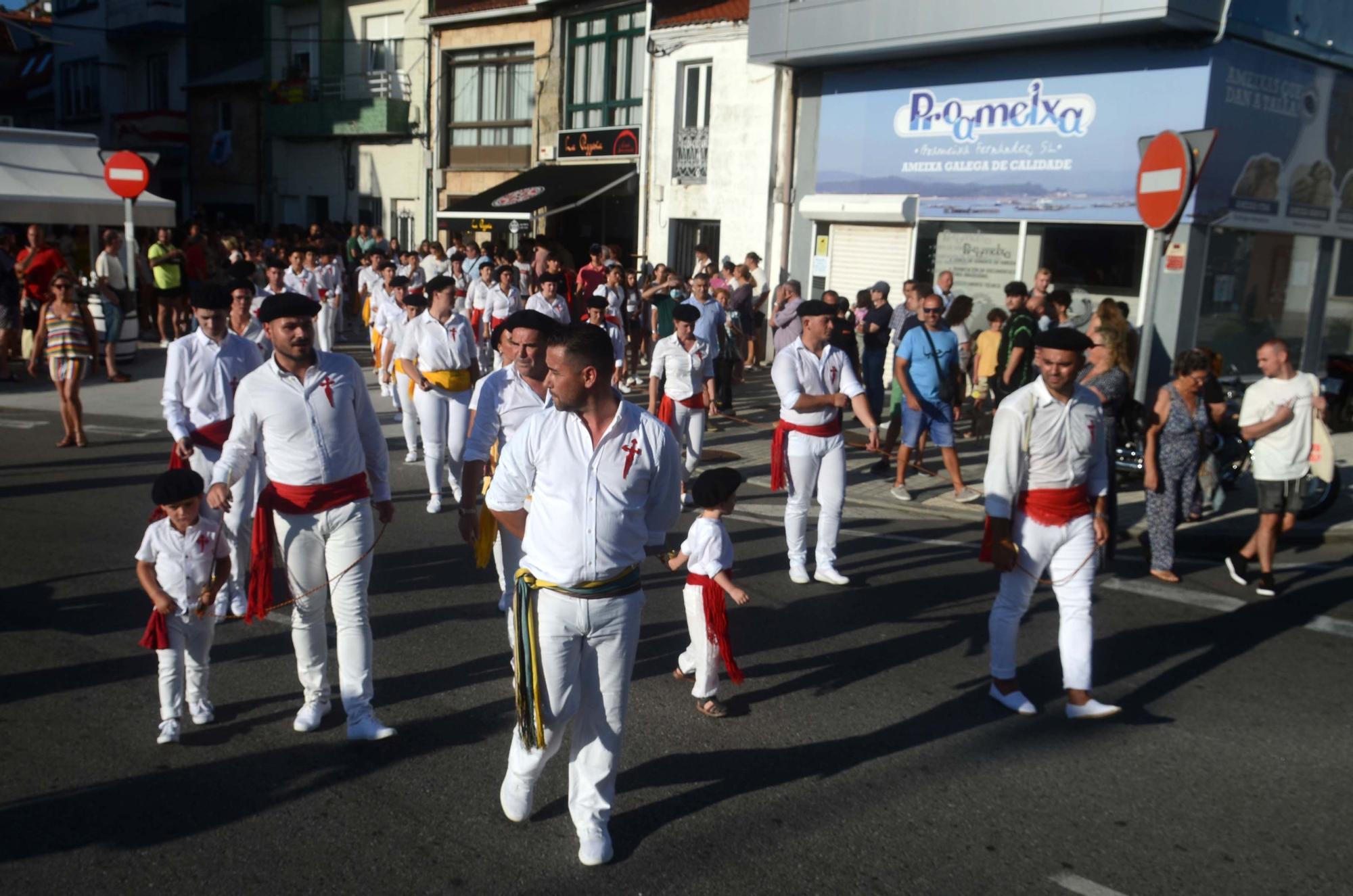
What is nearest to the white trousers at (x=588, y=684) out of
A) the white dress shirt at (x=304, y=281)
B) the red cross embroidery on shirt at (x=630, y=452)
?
the red cross embroidery on shirt at (x=630, y=452)

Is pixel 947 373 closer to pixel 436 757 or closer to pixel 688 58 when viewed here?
pixel 436 757

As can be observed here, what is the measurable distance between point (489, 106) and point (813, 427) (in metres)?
22.9

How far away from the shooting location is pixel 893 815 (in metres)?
4.65

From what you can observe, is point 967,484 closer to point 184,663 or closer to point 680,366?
point 680,366

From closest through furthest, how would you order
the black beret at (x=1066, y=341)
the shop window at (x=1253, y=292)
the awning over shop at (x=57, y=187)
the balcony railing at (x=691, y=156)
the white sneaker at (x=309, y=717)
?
the white sneaker at (x=309, y=717)
the black beret at (x=1066, y=341)
the shop window at (x=1253, y=292)
the awning over shop at (x=57, y=187)
the balcony railing at (x=691, y=156)

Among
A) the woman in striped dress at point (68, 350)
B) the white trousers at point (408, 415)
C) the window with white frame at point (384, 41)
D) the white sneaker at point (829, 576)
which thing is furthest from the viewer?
the window with white frame at point (384, 41)

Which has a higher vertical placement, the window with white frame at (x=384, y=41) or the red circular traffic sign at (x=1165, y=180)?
the window with white frame at (x=384, y=41)

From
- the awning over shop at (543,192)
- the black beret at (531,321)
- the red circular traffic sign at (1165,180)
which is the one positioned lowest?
the black beret at (531,321)

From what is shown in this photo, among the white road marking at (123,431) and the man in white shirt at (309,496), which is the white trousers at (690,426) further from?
the white road marking at (123,431)

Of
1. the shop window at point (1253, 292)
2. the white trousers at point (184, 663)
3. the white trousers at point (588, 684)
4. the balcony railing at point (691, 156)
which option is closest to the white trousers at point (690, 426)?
the white trousers at point (184, 663)

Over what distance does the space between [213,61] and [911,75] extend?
88.0ft

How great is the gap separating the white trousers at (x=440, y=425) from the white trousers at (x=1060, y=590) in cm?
459

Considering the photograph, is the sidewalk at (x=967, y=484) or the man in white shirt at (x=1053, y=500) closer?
the man in white shirt at (x=1053, y=500)

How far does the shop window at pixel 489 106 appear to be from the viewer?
2750cm
